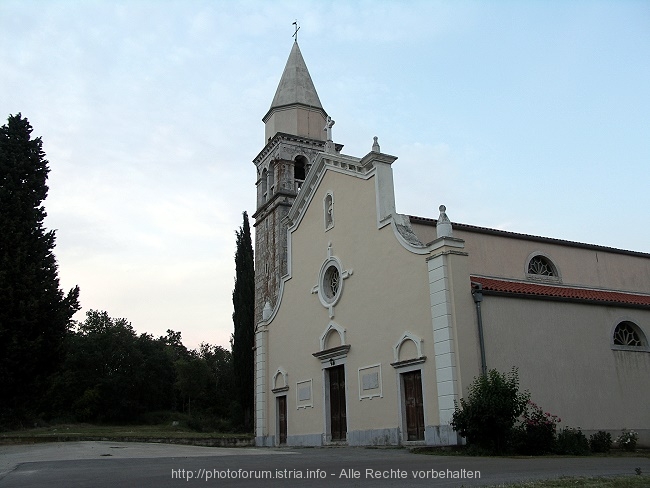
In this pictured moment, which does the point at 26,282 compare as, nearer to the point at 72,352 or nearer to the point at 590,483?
the point at 590,483

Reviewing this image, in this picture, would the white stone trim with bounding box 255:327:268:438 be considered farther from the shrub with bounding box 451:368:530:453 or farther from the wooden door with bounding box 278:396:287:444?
the shrub with bounding box 451:368:530:453

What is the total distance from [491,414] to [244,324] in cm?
2997

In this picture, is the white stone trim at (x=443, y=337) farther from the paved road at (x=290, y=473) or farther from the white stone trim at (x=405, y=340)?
the paved road at (x=290, y=473)

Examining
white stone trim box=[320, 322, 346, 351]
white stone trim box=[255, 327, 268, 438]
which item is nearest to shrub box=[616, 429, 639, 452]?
white stone trim box=[320, 322, 346, 351]

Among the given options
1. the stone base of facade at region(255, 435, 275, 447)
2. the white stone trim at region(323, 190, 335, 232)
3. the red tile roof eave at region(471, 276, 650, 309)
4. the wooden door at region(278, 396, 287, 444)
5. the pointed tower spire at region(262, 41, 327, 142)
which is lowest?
the stone base of facade at region(255, 435, 275, 447)

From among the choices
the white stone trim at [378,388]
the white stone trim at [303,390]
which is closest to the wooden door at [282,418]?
the white stone trim at [303,390]

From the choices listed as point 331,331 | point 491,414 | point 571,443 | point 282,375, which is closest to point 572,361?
point 571,443

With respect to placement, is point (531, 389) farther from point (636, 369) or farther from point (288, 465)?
point (288, 465)

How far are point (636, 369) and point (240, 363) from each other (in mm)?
27977

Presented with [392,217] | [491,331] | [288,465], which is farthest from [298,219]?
[288,465]

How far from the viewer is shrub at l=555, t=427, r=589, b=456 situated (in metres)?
15.5

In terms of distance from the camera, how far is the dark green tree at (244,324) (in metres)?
41.5

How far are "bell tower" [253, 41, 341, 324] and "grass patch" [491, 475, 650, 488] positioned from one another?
2906cm

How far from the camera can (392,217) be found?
19.8 m
